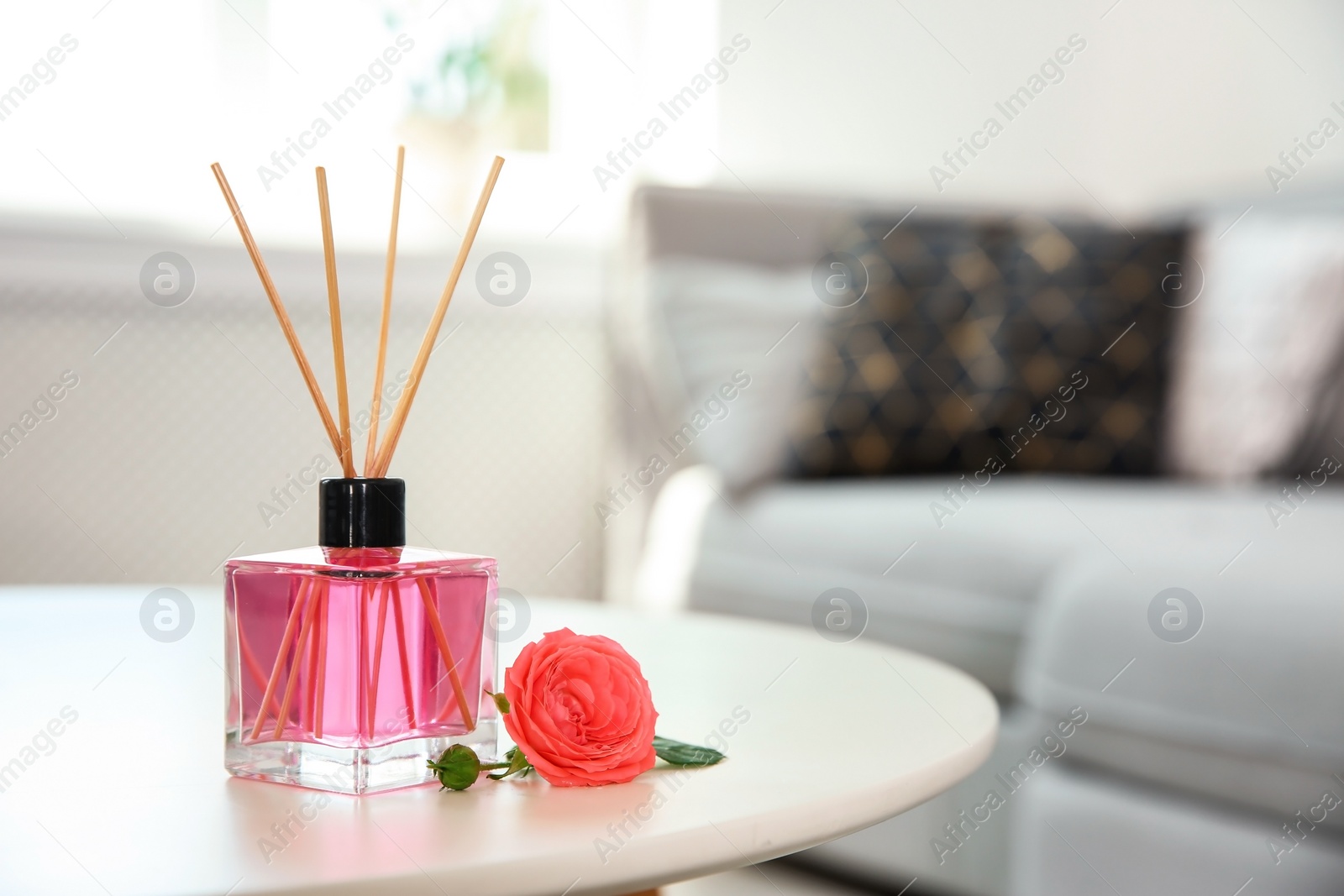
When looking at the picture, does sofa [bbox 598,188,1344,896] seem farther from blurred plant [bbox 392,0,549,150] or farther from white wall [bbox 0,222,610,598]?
blurred plant [bbox 392,0,549,150]

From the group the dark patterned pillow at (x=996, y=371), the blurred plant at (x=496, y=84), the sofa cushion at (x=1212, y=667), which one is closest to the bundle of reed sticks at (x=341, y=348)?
the sofa cushion at (x=1212, y=667)

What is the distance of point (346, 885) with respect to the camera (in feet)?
1.38

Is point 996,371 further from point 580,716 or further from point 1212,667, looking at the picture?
point 580,716

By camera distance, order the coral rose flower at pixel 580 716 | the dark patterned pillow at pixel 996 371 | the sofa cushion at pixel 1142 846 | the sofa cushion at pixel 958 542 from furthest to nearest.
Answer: the dark patterned pillow at pixel 996 371
the sofa cushion at pixel 958 542
the sofa cushion at pixel 1142 846
the coral rose flower at pixel 580 716

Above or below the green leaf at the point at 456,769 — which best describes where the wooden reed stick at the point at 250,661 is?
above

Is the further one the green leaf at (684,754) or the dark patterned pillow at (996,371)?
the dark patterned pillow at (996,371)

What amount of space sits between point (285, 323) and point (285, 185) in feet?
5.75

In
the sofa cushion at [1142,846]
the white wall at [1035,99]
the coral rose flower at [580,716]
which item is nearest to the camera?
the coral rose flower at [580,716]

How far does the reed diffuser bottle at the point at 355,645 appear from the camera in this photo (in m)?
0.54

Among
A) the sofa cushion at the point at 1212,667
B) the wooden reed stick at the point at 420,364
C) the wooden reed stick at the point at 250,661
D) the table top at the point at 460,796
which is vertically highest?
the wooden reed stick at the point at 420,364

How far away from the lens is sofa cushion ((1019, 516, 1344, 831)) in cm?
109

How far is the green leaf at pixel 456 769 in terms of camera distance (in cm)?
53

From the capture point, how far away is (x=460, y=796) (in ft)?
1.75

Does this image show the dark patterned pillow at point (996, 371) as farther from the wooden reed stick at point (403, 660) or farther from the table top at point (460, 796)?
the wooden reed stick at point (403, 660)
